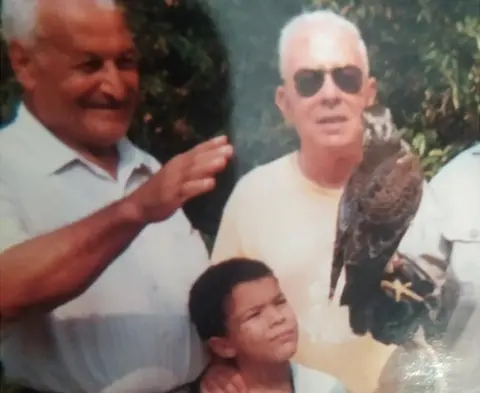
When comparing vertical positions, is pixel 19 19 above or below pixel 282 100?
A: above

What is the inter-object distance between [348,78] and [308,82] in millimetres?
57

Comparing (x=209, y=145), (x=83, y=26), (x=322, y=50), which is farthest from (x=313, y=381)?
(x=83, y=26)

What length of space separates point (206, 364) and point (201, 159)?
27 cm

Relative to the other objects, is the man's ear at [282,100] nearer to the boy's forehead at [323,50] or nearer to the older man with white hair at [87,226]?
the boy's forehead at [323,50]

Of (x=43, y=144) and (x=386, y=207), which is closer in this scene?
(x=43, y=144)

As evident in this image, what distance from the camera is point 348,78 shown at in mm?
1071

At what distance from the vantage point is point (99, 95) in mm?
989

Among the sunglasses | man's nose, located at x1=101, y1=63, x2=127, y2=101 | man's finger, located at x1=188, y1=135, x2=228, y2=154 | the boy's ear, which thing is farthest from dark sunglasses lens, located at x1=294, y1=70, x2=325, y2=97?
the boy's ear

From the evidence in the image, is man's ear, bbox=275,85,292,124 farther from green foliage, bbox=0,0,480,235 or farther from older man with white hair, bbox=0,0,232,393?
older man with white hair, bbox=0,0,232,393

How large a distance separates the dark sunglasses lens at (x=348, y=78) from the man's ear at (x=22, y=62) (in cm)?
40

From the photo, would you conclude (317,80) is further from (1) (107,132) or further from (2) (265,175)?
(1) (107,132)

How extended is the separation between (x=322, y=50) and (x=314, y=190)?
19 cm

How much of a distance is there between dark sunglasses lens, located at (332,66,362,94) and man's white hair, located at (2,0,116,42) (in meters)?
0.37

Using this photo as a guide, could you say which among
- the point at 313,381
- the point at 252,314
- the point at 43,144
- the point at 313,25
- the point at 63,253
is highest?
the point at 313,25
